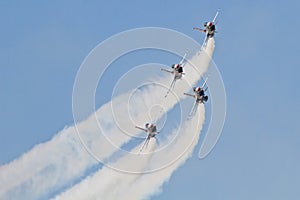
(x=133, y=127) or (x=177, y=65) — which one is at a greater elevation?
(x=177, y=65)

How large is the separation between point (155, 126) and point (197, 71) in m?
11.7

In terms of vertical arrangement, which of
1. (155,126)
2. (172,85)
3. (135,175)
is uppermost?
(172,85)

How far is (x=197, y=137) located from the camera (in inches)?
3440

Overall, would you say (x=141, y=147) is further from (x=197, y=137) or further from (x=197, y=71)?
(x=197, y=71)

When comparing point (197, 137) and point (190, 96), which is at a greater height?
point (190, 96)

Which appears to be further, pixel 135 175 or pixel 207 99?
pixel 207 99

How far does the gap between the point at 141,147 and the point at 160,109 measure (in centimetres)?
667

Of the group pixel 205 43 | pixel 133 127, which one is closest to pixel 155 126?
pixel 133 127

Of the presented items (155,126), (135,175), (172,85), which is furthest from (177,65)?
(135,175)

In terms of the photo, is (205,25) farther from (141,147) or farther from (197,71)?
(141,147)

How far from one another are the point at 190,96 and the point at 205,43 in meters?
8.31

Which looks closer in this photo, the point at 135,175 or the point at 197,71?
the point at 135,175

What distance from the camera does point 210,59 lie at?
89.7 metres

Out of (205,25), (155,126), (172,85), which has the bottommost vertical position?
(155,126)
